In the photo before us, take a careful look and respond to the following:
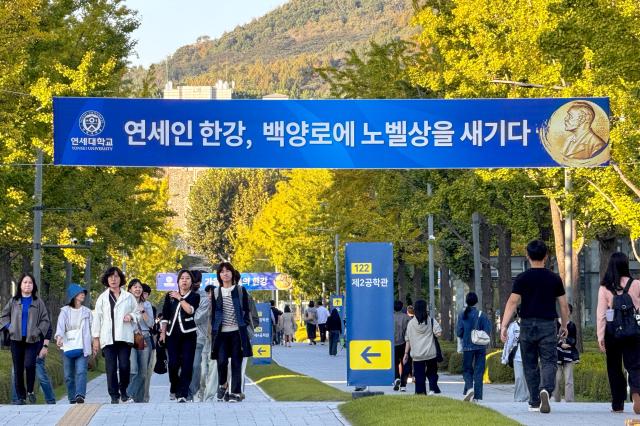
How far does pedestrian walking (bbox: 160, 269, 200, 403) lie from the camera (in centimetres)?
2028

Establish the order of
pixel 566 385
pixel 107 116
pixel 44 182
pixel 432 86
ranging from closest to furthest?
pixel 566 385, pixel 107 116, pixel 432 86, pixel 44 182

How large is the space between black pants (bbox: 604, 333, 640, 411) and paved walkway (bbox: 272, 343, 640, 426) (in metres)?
0.23

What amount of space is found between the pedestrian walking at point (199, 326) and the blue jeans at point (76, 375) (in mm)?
1424

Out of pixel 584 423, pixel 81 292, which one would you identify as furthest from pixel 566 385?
pixel 584 423

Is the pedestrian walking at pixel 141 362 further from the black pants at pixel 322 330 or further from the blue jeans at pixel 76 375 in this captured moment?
the black pants at pixel 322 330

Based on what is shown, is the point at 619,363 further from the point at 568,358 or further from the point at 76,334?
the point at 76,334

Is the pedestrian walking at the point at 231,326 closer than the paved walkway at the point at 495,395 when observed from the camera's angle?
No

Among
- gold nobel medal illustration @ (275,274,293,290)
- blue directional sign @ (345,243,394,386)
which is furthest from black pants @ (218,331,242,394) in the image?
gold nobel medal illustration @ (275,274,293,290)

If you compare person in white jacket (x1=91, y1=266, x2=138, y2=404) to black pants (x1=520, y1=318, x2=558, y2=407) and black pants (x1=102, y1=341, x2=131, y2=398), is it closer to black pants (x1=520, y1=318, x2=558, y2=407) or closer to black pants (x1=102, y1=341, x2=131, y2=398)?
black pants (x1=102, y1=341, x2=131, y2=398)

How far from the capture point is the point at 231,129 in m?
26.6

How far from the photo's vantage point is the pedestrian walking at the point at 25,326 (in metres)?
21.0

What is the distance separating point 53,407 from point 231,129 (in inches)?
385

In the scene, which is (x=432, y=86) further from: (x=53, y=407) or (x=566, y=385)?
(x=53, y=407)

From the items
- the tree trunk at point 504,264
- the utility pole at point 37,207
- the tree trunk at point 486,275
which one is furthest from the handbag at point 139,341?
the tree trunk at point 486,275
